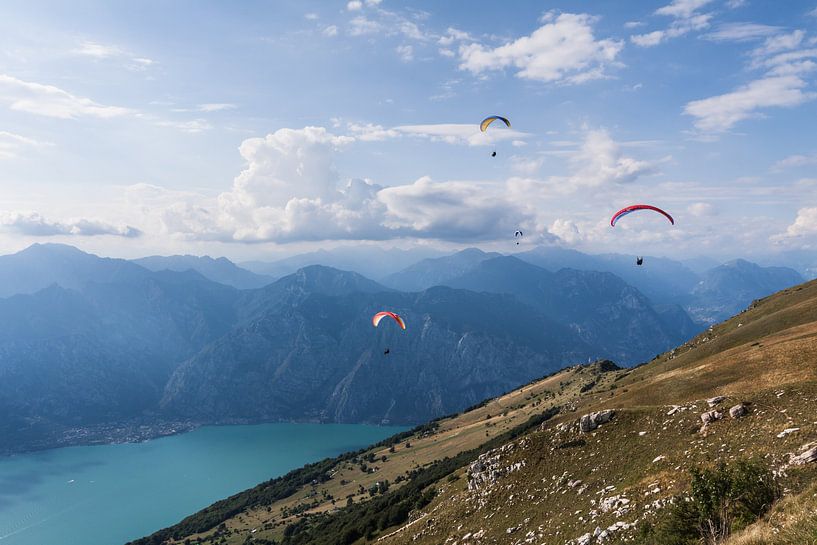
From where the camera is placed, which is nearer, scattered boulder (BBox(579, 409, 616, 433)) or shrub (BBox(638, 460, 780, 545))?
shrub (BBox(638, 460, 780, 545))

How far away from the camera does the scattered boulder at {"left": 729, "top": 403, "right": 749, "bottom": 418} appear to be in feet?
117

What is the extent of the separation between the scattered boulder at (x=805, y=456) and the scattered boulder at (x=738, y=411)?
9451 millimetres

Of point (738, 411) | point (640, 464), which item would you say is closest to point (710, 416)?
point (738, 411)

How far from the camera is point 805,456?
2545cm

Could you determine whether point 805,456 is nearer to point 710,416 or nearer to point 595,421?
point 710,416

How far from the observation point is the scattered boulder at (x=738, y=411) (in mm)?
35688

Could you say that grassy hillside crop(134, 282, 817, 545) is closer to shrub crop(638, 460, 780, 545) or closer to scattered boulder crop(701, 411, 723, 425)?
scattered boulder crop(701, 411, 723, 425)

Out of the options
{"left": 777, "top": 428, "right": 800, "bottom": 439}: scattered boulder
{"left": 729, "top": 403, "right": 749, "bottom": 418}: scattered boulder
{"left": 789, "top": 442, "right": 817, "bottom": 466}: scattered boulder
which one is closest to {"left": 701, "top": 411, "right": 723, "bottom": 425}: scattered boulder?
{"left": 729, "top": 403, "right": 749, "bottom": 418}: scattered boulder

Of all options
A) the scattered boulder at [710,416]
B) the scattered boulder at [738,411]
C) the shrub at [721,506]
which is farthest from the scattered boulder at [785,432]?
the shrub at [721,506]

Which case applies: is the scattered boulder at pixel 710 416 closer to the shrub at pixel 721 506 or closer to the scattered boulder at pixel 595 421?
the scattered boulder at pixel 595 421

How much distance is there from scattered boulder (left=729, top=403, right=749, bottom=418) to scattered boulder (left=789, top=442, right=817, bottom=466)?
945 centimetres

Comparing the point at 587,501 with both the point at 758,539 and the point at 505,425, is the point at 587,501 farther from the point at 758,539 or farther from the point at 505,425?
the point at 505,425

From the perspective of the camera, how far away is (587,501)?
35781mm

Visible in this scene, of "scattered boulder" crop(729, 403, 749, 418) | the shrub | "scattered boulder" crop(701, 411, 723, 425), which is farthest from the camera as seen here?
"scattered boulder" crop(701, 411, 723, 425)
